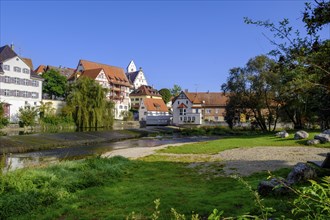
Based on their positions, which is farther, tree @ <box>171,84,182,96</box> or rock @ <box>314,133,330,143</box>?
tree @ <box>171,84,182,96</box>

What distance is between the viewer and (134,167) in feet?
46.8

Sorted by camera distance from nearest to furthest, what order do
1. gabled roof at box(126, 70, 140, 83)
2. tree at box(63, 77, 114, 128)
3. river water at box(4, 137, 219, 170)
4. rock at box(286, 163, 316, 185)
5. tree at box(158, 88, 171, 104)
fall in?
rock at box(286, 163, 316, 185) < river water at box(4, 137, 219, 170) < tree at box(63, 77, 114, 128) < gabled roof at box(126, 70, 140, 83) < tree at box(158, 88, 171, 104)

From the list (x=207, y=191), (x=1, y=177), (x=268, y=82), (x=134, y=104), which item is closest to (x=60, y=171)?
(x=1, y=177)

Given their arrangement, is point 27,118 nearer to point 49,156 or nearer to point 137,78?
point 49,156

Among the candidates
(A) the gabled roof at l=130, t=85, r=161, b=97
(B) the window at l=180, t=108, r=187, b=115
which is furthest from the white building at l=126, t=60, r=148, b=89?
(B) the window at l=180, t=108, r=187, b=115

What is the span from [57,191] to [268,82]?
38.6 metres

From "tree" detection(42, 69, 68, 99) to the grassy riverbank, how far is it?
55101 millimetres

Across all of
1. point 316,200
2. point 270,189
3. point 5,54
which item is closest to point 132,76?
point 5,54

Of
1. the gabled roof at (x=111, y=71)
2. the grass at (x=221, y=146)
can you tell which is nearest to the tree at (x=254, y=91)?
the grass at (x=221, y=146)

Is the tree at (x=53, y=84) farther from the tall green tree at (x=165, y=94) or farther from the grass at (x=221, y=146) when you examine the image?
the tall green tree at (x=165, y=94)

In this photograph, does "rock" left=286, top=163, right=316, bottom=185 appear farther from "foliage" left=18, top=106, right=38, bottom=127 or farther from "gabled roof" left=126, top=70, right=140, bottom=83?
"gabled roof" left=126, top=70, right=140, bottom=83

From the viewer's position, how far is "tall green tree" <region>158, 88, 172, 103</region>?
Result: 4663 inches

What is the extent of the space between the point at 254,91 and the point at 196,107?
1584 inches

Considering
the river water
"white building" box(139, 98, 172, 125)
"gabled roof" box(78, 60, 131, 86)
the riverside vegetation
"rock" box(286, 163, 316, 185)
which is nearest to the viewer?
the riverside vegetation
